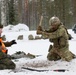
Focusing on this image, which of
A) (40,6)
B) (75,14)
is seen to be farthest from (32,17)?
(75,14)

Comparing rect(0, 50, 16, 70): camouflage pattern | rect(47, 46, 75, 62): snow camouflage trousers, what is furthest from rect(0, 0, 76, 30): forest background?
rect(0, 50, 16, 70): camouflage pattern

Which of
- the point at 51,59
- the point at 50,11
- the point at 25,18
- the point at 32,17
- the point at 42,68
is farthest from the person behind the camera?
the point at 32,17

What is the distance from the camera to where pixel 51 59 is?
9203mm

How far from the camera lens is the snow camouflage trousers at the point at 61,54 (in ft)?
29.1

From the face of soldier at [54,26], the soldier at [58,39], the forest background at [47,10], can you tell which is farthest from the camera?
the forest background at [47,10]

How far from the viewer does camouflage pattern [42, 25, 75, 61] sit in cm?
884

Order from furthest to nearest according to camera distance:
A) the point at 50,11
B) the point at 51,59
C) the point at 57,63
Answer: the point at 50,11 → the point at 51,59 → the point at 57,63

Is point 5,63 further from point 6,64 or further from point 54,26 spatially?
point 54,26

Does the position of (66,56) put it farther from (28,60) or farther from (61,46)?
(28,60)

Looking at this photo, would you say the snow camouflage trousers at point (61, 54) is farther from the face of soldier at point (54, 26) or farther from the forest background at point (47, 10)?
the forest background at point (47, 10)

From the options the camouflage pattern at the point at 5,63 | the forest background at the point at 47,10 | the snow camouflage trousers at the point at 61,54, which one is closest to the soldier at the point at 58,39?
the snow camouflage trousers at the point at 61,54

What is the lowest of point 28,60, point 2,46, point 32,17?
point 32,17

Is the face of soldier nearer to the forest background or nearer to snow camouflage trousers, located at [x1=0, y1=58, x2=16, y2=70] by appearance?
snow camouflage trousers, located at [x1=0, y1=58, x2=16, y2=70]

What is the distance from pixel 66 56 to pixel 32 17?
60898mm
